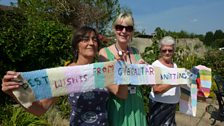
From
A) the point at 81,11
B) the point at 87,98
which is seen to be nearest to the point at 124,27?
the point at 87,98

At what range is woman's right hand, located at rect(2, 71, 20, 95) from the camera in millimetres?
2322

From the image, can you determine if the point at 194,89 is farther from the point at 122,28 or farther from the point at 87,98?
the point at 87,98

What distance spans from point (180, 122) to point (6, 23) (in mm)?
4216

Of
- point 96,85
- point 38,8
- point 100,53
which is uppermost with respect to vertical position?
point 38,8

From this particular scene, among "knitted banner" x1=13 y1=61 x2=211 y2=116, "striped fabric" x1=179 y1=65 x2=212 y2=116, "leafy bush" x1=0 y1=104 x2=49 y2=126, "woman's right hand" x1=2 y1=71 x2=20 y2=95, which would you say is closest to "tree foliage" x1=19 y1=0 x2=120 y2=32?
"leafy bush" x1=0 y1=104 x2=49 y2=126

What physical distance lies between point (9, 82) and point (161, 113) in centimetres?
175

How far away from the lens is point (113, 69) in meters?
2.89

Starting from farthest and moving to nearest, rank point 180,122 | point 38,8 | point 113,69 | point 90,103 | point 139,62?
point 38,8 → point 180,122 → point 139,62 → point 113,69 → point 90,103

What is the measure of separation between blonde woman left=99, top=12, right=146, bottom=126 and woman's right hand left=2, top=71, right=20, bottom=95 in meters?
0.84

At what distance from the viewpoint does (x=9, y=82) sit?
92.5 inches

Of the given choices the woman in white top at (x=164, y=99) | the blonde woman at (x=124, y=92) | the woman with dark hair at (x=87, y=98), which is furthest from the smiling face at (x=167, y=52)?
the woman with dark hair at (x=87, y=98)

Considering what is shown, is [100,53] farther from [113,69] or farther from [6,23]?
[6,23]

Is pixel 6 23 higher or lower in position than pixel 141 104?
higher

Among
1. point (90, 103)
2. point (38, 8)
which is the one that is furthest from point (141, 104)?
point (38, 8)
